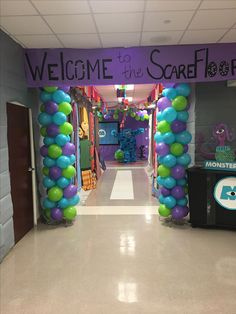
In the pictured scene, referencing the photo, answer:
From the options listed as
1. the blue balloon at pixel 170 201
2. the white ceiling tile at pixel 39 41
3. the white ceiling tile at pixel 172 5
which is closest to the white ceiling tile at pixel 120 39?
the white ceiling tile at pixel 39 41

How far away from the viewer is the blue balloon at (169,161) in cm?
414

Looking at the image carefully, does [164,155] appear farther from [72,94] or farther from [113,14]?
[72,94]

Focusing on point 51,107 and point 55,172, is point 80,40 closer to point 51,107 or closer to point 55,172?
point 51,107

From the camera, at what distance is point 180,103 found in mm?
4047

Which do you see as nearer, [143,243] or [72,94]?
[143,243]

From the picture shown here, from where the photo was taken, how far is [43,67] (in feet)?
13.3

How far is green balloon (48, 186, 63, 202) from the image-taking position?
13.9ft

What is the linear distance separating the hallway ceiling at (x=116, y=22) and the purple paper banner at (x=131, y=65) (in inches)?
4.5

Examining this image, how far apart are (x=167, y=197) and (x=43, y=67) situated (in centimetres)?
259

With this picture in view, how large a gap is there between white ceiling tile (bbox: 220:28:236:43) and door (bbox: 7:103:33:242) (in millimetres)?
2878

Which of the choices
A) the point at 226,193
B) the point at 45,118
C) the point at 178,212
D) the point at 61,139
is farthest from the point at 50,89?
the point at 226,193

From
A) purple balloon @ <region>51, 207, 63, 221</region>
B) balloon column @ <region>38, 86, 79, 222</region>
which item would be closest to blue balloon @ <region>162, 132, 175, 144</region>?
balloon column @ <region>38, 86, 79, 222</region>

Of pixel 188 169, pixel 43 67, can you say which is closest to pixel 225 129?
pixel 188 169

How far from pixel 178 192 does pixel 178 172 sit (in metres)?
0.30
